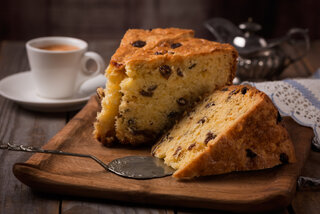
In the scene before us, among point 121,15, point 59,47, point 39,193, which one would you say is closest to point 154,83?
point 39,193

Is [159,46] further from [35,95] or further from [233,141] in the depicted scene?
[35,95]

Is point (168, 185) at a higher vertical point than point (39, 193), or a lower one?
higher

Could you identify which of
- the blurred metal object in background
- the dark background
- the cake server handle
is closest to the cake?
the cake server handle

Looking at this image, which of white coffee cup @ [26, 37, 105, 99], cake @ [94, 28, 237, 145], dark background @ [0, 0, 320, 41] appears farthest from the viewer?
dark background @ [0, 0, 320, 41]

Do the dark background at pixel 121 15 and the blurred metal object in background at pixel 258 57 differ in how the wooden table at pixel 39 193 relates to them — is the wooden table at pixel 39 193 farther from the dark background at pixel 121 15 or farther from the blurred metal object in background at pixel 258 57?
the dark background at pixel 121 15

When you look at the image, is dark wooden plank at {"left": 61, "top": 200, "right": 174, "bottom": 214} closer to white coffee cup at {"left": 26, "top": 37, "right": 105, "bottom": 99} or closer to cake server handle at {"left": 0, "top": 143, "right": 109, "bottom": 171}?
cake server handle at {"left": 0, "top": 143, "right": 109, "bottom": 171}

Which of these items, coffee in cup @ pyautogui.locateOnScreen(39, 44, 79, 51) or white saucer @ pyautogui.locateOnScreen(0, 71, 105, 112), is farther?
coffee in cup @ pyautogui.locateOnScreen(39, 44, 79, 51)
